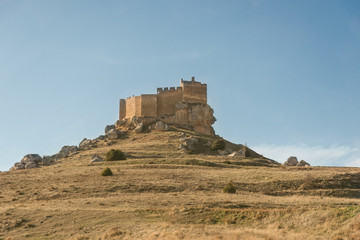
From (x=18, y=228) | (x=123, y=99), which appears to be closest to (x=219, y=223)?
(x=18, y=228)

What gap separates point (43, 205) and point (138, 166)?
1315cm

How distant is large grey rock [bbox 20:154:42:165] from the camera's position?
46.5 meters

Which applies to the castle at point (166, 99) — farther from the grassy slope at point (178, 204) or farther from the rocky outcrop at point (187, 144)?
the grassy slope at point (178, 204)

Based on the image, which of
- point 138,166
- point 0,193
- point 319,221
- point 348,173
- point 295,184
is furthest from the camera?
point 138,166

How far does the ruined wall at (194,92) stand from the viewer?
186 feet

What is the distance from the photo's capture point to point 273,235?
15820mm

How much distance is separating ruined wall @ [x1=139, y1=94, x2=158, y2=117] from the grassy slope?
19517 millimetres

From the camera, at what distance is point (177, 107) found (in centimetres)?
5606

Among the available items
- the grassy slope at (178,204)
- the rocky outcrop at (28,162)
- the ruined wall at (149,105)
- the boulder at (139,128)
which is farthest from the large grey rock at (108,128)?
the grassy slope at (178,204)

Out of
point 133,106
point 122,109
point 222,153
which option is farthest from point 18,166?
point 222,153

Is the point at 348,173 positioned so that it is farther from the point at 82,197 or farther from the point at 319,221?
the point at 82,197

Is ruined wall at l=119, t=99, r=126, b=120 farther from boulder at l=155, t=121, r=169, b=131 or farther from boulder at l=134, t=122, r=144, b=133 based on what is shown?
boulder at l=155, t=121, r=169, b=131

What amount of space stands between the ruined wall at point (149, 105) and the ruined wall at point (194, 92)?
13.1 feet

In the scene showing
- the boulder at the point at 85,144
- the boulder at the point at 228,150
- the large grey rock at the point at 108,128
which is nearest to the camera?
the boulder at the point at 228,150
